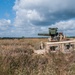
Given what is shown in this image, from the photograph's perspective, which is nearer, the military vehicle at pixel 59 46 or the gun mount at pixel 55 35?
the military vehicle at pixel 59 46

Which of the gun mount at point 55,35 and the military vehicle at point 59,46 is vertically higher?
the gun mount at point 55,35

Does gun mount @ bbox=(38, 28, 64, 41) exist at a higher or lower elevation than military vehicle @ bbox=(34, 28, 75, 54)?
higher

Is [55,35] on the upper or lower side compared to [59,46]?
upper

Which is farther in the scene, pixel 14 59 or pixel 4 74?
pixel 14 59

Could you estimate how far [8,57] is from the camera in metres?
9.41

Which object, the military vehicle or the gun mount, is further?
the gun mount

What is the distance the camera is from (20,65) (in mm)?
9000

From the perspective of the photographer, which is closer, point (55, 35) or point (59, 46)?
point (59, 46)

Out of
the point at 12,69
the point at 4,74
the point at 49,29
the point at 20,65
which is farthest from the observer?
the point at 49,29

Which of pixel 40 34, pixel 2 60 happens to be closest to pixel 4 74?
pixel 2 60

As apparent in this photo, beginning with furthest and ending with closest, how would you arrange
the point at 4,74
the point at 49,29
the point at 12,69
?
the point at 49,29 → the point at 12,69 → the point at 4,74

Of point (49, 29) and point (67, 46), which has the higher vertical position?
point (49, 29)

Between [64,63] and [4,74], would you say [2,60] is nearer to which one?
[4,74]

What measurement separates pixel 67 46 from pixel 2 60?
7.29 meters
